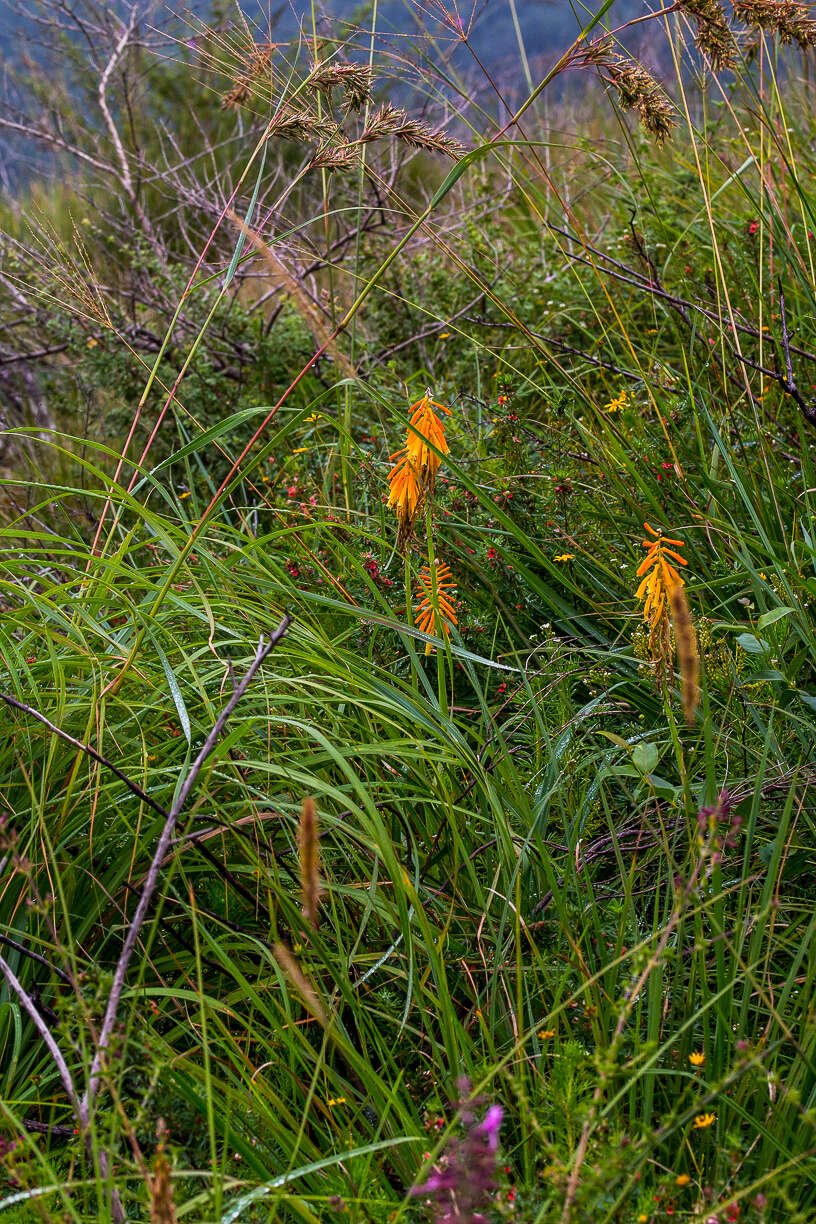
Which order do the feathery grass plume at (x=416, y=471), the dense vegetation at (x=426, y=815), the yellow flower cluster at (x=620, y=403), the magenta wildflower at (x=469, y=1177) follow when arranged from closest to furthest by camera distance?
the magenta wildflower at (x=469, y=1177)
the dense vegetation at (x=426, y=815)
the feathery grass plume at (x=416, y=471)
the yellow flower cluster at (x=620, y=403)

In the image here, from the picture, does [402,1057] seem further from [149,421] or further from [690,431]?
[149,421]

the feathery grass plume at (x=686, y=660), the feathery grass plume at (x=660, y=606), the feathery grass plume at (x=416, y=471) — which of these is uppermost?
the feathery grass plume at (x=686, y=660)

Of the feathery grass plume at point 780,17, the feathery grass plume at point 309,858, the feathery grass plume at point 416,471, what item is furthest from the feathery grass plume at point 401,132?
the feathery grass plume at point 309,858

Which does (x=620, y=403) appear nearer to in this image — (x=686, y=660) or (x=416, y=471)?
(x=416, y=471)

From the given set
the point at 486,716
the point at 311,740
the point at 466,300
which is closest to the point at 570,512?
the point at 486,716

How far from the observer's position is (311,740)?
174 cm

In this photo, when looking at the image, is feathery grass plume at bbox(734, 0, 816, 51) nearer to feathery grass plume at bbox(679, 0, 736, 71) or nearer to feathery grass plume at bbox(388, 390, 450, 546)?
feathery grass plume at bbox(679, 0, 736, 71)

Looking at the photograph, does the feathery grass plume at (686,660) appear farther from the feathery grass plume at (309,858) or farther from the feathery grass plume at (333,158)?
the feathery grass plume at (333,158)

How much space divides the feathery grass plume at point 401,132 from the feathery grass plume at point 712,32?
1.38 feet

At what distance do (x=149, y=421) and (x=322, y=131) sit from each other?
2122mm

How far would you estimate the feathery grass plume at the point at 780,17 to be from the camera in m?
1.77

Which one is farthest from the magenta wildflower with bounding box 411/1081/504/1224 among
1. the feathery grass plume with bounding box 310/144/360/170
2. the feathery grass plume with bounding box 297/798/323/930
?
the feathery grass plume with bounding box 310/144/360/170

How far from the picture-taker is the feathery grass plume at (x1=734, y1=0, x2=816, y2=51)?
177 centimetres

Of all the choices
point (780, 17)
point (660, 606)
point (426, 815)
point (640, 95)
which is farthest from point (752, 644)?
point (780, 17)
